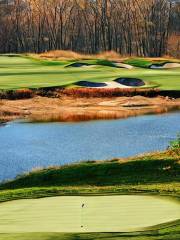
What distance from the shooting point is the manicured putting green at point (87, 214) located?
36.2 ft

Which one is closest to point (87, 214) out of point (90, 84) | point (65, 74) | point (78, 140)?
point (78, 140)

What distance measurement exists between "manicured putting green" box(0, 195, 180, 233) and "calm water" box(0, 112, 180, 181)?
1064 cm

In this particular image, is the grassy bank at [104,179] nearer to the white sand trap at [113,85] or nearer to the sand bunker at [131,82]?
the white sand trap at [113,85]

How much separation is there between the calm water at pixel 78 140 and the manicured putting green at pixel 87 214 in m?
10.6

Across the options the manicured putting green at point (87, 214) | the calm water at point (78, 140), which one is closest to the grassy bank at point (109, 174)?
the calm water at point (78, 140)

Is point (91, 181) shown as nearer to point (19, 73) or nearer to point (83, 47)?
point (19, 73)

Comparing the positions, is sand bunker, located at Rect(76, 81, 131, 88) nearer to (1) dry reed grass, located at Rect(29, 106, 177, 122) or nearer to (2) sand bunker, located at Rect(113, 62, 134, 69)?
(1) dry reed grass, located at Rect(29, 106, 177, 122)

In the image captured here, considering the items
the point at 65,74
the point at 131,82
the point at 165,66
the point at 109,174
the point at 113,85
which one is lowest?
the point at 109,174

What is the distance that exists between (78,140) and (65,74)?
2903 centimetres

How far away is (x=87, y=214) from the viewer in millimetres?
12023

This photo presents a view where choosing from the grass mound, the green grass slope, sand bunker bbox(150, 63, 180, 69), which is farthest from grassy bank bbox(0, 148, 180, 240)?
sand bunker bbox(150, 63, 180, 69)

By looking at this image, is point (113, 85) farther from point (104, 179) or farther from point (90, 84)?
point (104, 179)

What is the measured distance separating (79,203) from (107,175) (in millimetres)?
6959

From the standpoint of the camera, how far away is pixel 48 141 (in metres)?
32.4
